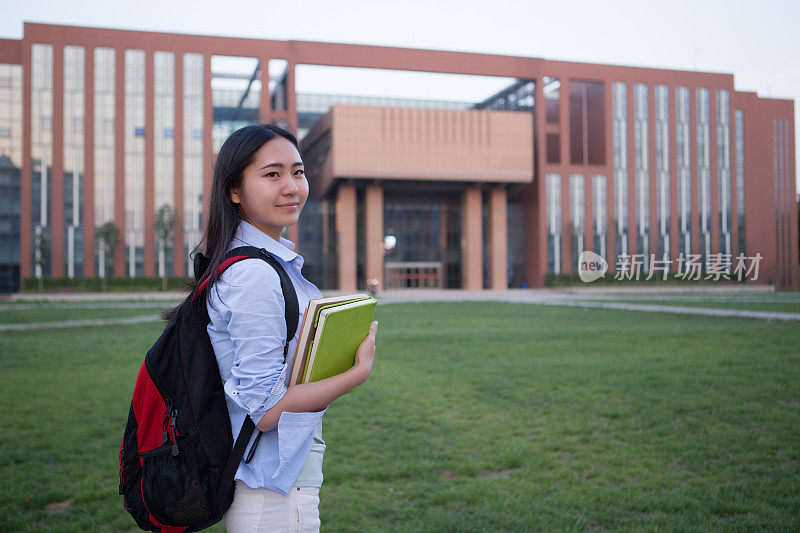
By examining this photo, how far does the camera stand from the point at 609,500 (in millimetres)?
4293

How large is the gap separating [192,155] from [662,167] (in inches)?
1848

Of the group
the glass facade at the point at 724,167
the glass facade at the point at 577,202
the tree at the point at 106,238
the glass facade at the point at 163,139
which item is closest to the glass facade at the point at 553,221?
the glass facade at the point at 577,202

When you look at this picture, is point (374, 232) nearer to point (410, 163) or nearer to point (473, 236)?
point (410, 163)

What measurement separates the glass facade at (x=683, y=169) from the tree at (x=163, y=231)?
165 ft

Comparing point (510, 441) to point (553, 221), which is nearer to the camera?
point (510, 441)

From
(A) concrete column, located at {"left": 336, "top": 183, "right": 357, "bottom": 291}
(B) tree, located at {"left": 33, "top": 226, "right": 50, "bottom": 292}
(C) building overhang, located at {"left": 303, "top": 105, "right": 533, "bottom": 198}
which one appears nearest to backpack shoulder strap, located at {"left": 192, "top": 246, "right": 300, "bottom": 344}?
(C) building overhang, located at {"left": 303, "top": 105, "right": 533, "bottom": 198}

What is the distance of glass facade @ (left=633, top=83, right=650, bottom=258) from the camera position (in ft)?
199

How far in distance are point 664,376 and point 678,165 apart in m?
60.4

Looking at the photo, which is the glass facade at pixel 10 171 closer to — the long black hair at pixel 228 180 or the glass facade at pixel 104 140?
the glass facade at pixel 104 140

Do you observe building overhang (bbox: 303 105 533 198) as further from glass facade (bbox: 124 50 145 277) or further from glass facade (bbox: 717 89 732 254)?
glass facade (bbox: 717 89 732 254)

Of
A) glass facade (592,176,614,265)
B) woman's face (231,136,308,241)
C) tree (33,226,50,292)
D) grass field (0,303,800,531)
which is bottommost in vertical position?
grass field (0,303,800,531)

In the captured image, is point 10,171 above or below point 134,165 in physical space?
below

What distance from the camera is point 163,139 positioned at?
173ft

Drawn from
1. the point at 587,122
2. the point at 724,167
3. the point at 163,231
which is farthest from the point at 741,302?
the point at 163,231
